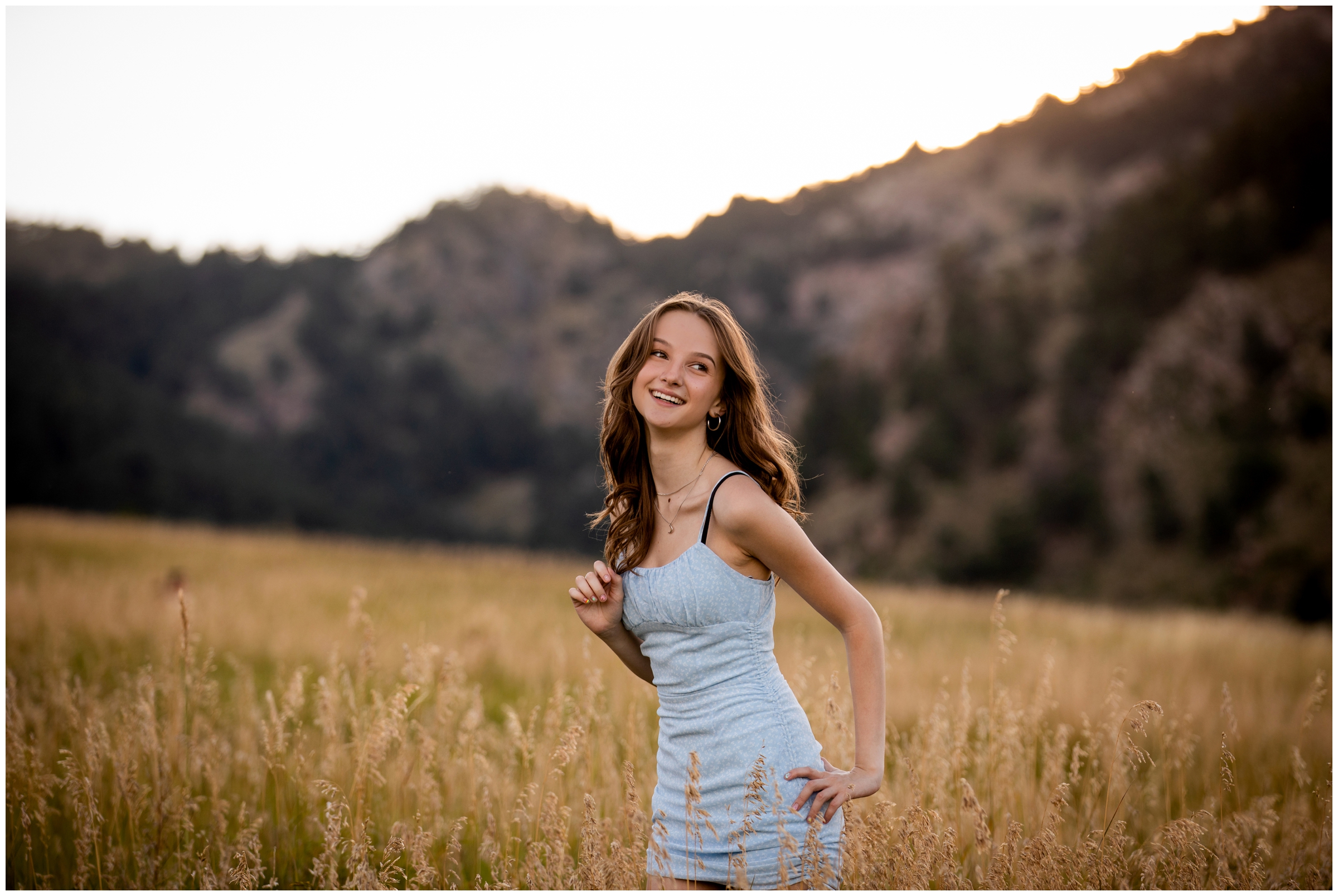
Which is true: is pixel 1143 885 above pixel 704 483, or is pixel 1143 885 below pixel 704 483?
below

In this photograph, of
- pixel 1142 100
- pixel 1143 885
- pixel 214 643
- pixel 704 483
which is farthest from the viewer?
pixel 1142 100

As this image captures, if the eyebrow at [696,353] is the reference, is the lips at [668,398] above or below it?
below

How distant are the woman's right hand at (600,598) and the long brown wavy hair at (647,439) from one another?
0.27ft

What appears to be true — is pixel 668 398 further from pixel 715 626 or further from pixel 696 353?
pixel 715 626

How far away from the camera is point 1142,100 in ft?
213

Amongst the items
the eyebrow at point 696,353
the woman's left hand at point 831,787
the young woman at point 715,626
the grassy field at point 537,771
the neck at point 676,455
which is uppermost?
the eyebrow at point 696,353

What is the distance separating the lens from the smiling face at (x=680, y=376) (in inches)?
102

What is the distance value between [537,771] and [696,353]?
8.62 feet

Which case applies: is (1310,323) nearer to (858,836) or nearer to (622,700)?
(622,700)

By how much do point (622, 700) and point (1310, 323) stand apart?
119 ft

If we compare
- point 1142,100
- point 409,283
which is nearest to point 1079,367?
point 1142,100

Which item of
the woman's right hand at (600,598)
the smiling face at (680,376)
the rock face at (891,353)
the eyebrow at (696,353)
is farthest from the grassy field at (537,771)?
the rock face at (891,353)

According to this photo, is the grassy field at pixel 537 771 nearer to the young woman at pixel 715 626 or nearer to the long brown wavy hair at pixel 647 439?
the young woman at pixel 715 626

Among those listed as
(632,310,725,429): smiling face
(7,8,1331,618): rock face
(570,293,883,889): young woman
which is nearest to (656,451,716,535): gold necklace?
(570,293,883,889): young woman
